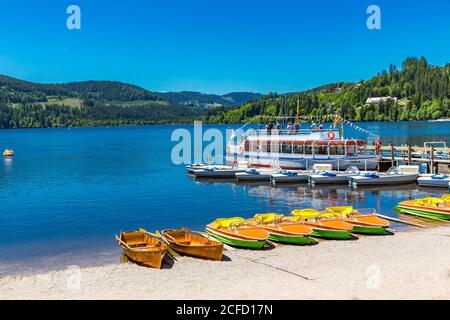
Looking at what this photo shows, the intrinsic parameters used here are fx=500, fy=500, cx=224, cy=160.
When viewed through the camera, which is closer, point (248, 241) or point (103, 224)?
point (248, 241)

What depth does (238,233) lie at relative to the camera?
2556 cm

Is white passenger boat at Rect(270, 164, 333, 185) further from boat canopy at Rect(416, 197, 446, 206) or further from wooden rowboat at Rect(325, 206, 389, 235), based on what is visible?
wooden rowboat at Rect(325, 206, 389, 235)

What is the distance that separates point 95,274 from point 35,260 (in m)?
6.71

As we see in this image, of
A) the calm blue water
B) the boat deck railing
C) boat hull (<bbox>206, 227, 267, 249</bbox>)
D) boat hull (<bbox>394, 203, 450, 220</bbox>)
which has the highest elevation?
the boat deck railing

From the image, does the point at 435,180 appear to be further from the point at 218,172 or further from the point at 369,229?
the point at 218,172

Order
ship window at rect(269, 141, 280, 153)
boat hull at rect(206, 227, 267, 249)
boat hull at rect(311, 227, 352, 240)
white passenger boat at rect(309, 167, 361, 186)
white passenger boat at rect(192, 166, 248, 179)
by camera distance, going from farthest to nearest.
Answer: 1. ship window at rect(269, 141, 280, 153)
2. white passenger boat at rect(192, 166, 248, 179)
3. white passenger boat at rect(309, 167, 361, 186)
4. boat hull at rect(311, 227, 352, 240)
5. boat hull at rect(206, 227, 267, 249)

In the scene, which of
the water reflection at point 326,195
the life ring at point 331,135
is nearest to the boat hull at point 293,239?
the water reflection at point 326,195

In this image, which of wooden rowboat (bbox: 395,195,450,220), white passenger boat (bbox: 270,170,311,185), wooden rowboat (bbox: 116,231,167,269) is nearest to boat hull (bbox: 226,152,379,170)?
white passenger boat (bbox: 270,170,311,185)

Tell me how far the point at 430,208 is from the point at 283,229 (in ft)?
38.1

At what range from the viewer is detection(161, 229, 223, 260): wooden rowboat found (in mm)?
23062

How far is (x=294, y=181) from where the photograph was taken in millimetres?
53969

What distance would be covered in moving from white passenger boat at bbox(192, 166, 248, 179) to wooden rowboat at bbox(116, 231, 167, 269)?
34.2 metres
